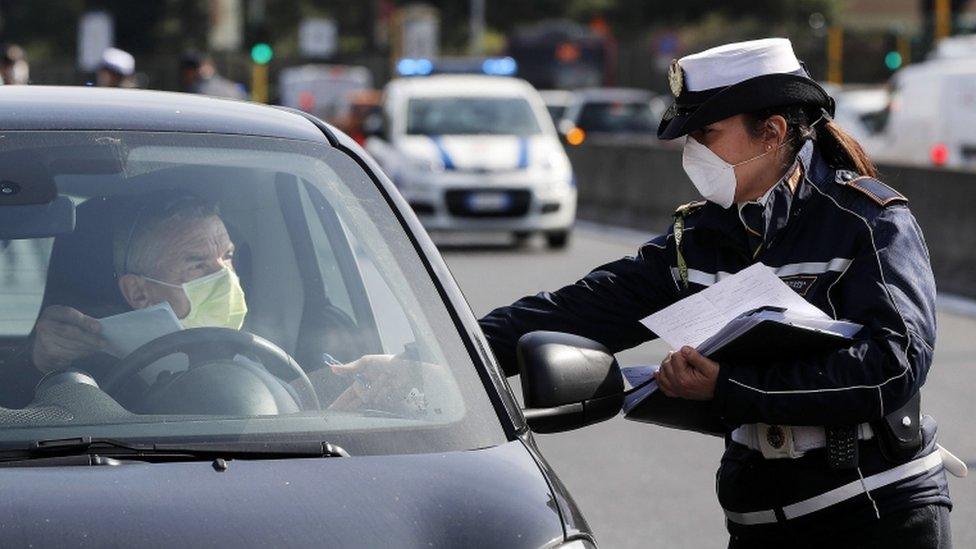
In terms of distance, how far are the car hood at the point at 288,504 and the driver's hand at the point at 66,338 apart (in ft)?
1.56

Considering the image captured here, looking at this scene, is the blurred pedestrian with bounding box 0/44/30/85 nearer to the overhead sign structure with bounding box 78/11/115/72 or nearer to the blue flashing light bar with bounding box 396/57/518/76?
the blue flashing light bar with bounding box 396/57/518/76

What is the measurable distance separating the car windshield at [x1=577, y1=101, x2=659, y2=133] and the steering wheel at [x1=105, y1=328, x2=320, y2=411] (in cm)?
3063

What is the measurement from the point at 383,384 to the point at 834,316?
83 centimetres

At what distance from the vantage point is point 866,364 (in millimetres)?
3627

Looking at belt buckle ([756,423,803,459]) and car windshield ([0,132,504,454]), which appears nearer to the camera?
car windshield ([0,132,504,454])

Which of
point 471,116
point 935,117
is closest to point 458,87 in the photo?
point 471,116

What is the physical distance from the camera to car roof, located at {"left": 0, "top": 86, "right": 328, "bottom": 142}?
159 inches

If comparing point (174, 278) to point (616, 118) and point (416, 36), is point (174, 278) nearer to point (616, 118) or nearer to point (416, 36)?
point (616, 118)

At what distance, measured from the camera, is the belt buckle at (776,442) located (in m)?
3.80

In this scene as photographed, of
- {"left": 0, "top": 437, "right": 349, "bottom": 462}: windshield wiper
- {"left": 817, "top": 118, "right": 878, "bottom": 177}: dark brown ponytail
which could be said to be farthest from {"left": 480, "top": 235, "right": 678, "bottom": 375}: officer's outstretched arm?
{"left": 0, "top": 437, "right": 349, "bottom": 462}: windshield wiper

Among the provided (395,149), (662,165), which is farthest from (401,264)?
(662,165)

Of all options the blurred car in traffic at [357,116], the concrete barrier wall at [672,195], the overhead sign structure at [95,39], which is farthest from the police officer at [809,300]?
the overhead sign structure at [95,39]

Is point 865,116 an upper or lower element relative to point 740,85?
lower

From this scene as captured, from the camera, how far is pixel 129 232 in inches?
157
